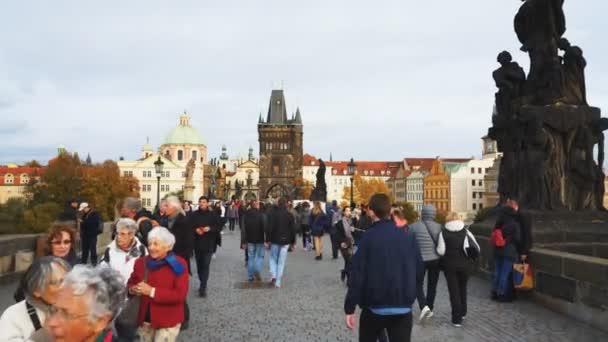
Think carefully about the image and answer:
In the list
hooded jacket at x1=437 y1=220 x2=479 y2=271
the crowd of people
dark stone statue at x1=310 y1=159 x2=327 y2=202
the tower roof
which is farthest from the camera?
the tower roof

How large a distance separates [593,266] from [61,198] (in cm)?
7020

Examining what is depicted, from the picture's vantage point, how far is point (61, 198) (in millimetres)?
71688

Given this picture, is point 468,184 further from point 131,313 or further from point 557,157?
point 131,313

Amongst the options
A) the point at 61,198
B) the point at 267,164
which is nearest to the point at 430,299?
the point at 61,198

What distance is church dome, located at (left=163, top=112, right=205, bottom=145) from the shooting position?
535 ft

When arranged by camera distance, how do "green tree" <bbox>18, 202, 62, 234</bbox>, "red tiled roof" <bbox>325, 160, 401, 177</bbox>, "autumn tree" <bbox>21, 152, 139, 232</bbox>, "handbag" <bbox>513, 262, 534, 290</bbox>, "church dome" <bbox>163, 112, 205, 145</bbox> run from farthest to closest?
1. "red tiled roof" <bbox>325, 160, 401, 177</bbox>
2. "church dome" <bbox>163, 112, 205, 145</bbox>
3. "autumn tree" <bbox>21, 152, 139, 232</bbox>
4. "green tree" <bbox>18, 202, 62, 234</bbox>
5. "handbag" <bbox>513, 262, 534, 290</bbox>

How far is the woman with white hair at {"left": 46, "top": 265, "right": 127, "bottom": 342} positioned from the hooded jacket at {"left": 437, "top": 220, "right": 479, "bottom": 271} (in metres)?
6.66

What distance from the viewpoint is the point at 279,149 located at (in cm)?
13800

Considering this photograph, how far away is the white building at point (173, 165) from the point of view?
458 feet

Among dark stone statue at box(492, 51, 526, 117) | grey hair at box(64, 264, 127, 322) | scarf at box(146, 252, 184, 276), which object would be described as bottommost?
scarf at box(146, 252, 184, 276)

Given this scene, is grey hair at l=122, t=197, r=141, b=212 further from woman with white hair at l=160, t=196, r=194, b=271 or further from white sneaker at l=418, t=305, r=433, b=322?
white sneaker at l=418, t=305, r=433, b=322

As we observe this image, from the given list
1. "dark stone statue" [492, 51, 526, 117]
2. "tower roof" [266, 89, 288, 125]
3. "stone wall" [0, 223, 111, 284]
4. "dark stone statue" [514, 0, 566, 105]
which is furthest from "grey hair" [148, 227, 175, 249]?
"tower roof" [266, 89, 288, 125]

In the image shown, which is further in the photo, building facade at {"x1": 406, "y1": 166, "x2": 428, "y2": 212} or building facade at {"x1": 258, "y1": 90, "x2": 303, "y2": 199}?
building facade at {"x1": 258, "y1": 90, "x2": 303, "y2": 199}

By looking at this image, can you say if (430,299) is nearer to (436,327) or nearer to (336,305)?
(436,327)
